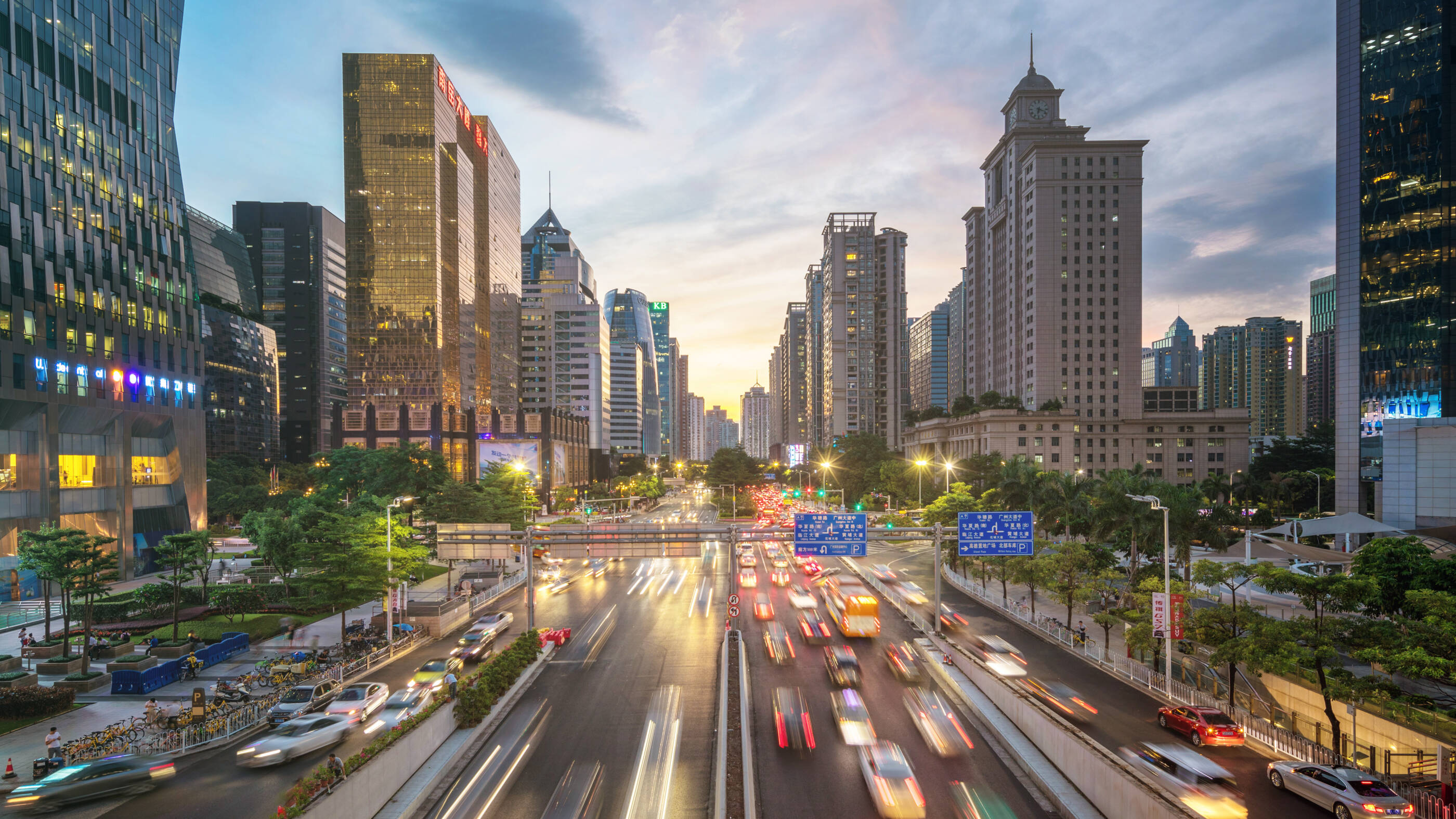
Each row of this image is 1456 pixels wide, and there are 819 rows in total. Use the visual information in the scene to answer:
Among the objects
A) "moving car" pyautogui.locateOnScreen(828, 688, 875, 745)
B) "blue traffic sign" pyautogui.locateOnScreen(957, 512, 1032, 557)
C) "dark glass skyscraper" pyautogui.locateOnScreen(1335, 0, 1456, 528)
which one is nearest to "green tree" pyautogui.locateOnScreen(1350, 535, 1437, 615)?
"blue traffic sign" pyautogui.locateOnScreen(957, 512, 1032, 557)

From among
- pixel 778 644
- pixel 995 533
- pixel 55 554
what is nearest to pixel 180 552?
pixel 55 554

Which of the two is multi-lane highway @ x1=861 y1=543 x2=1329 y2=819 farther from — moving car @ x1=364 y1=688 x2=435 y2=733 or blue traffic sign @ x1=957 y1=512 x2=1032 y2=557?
moving car @ x1=364 y1=688 x2=435 y2=733

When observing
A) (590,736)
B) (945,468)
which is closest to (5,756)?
(590,736)

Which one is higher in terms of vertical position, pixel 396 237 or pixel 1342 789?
pixel 396 237

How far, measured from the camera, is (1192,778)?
61.8 ft

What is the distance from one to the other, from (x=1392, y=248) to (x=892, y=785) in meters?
79.3

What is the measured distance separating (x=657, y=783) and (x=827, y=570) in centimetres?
3929

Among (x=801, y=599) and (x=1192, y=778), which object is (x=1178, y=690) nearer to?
(x=1192, y=778)

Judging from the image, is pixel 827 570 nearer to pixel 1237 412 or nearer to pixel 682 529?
pixel 682 529

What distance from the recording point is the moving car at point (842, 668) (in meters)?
28.4

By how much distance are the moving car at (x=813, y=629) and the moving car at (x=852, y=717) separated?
26.6 ft

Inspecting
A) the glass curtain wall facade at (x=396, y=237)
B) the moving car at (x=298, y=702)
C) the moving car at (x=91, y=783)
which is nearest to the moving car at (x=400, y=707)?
the moving car at (x=298, y=702)

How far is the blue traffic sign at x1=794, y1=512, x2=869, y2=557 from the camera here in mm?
35906

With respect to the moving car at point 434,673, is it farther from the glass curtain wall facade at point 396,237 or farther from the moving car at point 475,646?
the glass curtain wall facade at point 396,237
